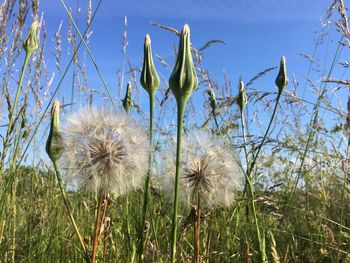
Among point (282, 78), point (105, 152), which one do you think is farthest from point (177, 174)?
point (282, 78)

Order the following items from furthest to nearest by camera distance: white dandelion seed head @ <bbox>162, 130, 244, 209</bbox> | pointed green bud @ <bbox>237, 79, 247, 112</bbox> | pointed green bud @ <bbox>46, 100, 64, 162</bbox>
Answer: pointed green bud @ <bbox>237, 79, 247, 112</bbox> < white dandelion seed head @ <bbox>162, 130, 244, 209</bbox> < pointed green bud @ <bbox>46, 100, 64, 162</bbox>

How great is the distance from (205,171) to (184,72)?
0.52m

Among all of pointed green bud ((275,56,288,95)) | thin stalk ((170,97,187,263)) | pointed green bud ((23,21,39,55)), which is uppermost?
pointed green bud ((23,21,39,55))

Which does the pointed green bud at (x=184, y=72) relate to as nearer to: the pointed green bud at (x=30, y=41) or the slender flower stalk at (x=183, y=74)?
the slender flower stalk at (x=183, y=74)

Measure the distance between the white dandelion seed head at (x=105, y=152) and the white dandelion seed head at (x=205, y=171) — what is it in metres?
0.19

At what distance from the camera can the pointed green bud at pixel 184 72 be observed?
129 cm

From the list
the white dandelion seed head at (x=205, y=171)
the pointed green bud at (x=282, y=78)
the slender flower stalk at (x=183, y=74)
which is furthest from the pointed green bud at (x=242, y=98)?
the slender flower stalk at (x=183, y=74)

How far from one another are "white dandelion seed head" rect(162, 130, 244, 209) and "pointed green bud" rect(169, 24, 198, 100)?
447 millimetres

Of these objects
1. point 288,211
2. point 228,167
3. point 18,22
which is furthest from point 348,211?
point 18,22

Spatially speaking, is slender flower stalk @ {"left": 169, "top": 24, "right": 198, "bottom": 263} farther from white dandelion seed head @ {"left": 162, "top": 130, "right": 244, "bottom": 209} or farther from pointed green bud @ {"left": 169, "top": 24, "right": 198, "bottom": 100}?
white dandelion seed head @ {"left": 162, "top": 130, "right": 244, "bottom": 209}

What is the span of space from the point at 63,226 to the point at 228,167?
4.72ft

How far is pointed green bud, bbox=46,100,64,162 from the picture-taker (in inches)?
57.6

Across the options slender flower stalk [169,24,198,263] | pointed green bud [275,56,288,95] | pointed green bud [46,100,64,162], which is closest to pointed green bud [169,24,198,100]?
slender flower stalk [169,24,198,263]

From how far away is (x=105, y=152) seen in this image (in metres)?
1.52
